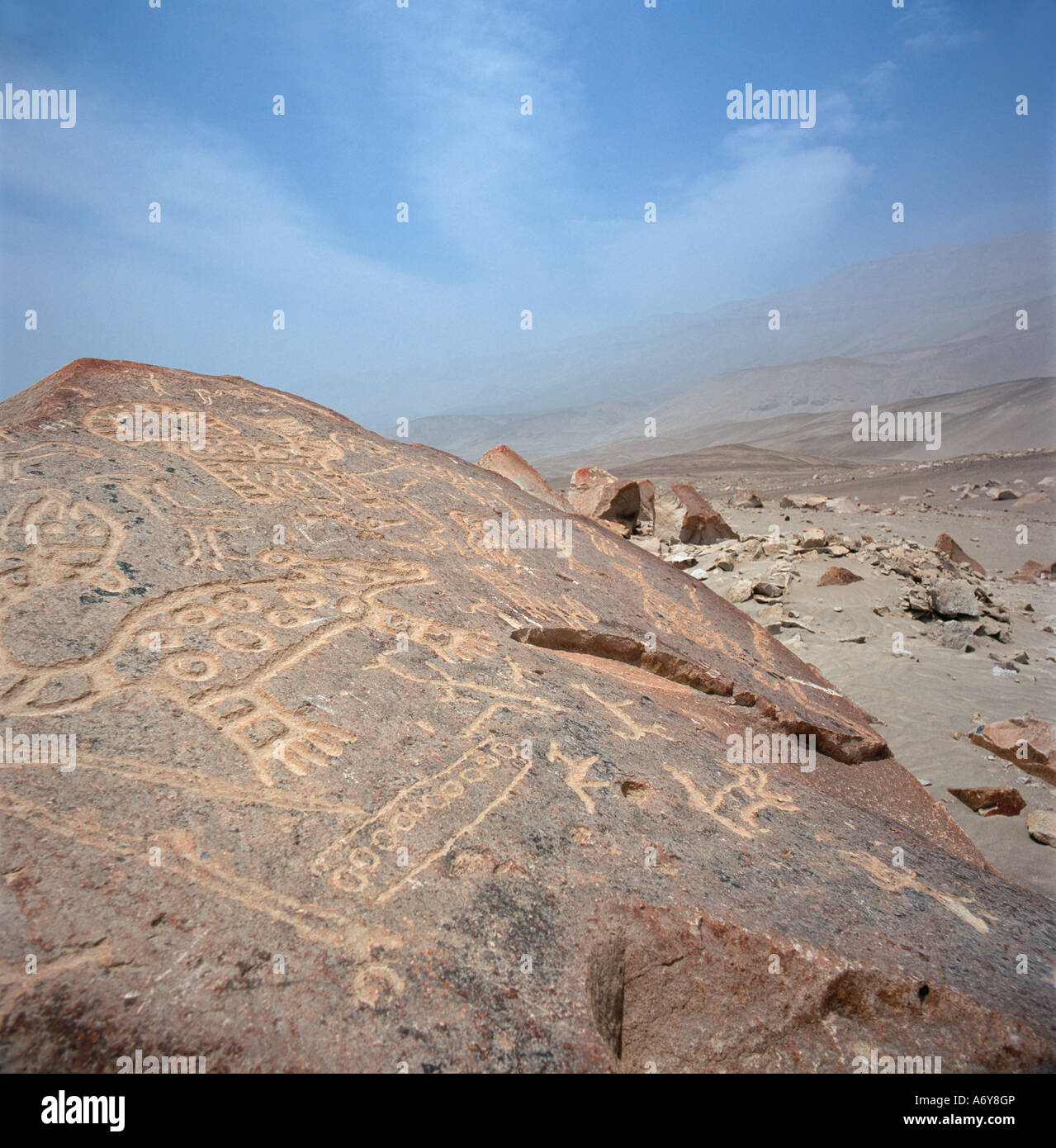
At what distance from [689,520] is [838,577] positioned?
2.79 m

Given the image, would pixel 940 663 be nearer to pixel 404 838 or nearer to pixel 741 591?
pixel 741 591

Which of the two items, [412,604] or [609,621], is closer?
[412,604]

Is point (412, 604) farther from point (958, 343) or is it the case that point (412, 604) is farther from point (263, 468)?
point (958, 343)

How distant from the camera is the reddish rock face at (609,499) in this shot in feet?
33.7

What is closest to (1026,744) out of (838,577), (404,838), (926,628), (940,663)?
(940,663)

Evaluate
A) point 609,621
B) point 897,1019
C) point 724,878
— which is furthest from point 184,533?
point 897,1019

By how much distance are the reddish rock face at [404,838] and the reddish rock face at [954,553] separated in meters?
7.76

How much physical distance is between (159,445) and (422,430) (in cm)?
11377

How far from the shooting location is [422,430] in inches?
4476

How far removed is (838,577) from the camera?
25.4ft

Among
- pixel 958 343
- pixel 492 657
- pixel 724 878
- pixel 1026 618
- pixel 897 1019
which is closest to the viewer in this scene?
pixel 897 1019

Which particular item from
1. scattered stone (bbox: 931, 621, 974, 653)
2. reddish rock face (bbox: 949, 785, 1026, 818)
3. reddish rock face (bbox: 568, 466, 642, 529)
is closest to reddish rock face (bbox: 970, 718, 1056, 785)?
reddish rock face (bbox: 949, 785, 1026, 818)

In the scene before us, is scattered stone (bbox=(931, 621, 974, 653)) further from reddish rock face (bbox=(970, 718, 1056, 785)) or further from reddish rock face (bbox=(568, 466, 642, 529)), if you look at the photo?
reddish rock face (bbox=(568, 466, 642, 529))

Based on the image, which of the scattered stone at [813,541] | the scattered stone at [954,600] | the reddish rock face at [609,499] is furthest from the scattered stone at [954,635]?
the reddish rock face at [609,499]
